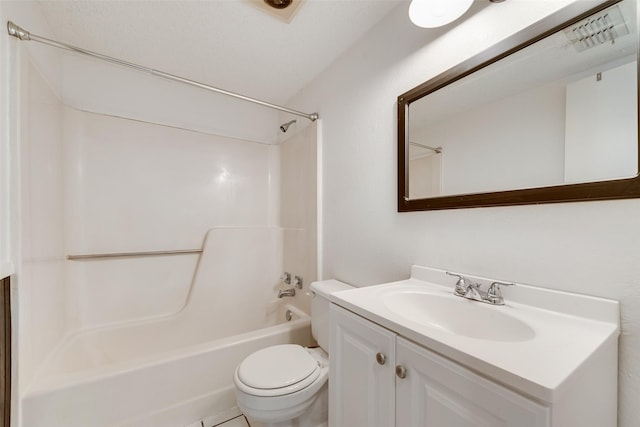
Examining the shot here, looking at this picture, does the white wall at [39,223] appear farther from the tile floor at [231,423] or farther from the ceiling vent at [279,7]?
the ceiling vent at [279,7]

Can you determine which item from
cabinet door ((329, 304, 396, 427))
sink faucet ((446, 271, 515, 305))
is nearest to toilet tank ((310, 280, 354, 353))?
cabinet door ((329, 304, 396, 427))

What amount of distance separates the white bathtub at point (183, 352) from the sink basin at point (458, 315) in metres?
0.96

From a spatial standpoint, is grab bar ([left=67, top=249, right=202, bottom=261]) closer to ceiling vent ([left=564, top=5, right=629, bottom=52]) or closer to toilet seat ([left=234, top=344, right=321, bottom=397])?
toilet seat ([left=234, top=344, right=321, bottom=397])

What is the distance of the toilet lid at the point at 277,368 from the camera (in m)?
1.09

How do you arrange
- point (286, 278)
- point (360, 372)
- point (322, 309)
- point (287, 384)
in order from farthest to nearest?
point (286, 278) < point (322, 309) < point (287, 384) < point (360, 372)

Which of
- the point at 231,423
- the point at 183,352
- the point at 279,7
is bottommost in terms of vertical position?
the point at 231,423

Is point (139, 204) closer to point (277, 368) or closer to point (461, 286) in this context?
point (277, 368)

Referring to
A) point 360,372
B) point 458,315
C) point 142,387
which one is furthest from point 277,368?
point 458,315

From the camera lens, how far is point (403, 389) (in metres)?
0.68

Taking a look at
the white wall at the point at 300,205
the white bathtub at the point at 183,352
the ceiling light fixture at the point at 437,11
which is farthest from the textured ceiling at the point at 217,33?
the white bathtub at the point at 183,352

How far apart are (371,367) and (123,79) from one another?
2.48 m

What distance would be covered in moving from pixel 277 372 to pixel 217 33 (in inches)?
74.8

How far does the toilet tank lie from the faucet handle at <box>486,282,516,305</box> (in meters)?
0.74

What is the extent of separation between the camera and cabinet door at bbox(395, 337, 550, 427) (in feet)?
1.52
